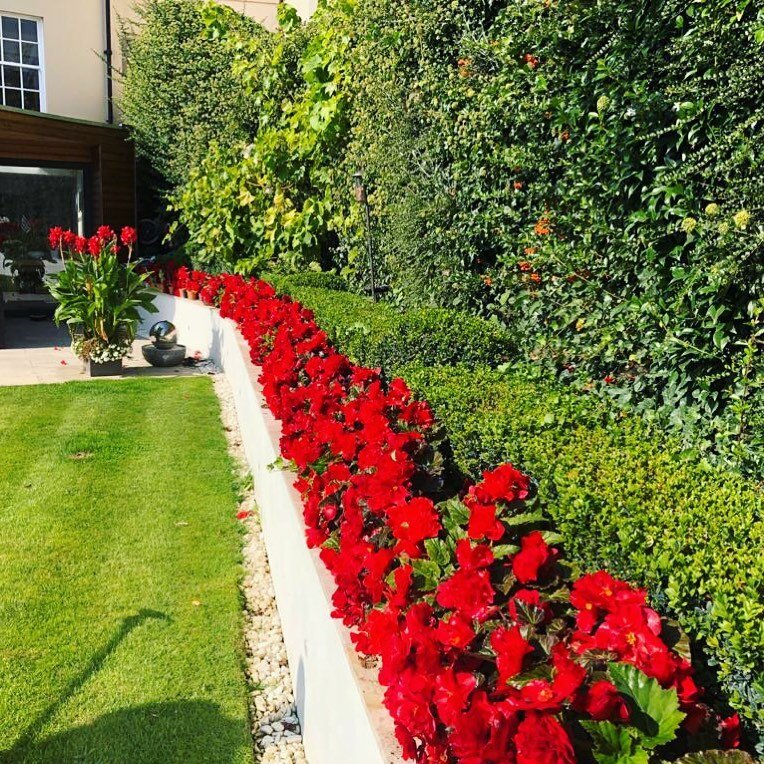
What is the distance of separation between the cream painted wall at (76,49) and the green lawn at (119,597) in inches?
378

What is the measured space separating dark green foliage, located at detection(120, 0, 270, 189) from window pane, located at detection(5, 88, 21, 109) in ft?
5.93

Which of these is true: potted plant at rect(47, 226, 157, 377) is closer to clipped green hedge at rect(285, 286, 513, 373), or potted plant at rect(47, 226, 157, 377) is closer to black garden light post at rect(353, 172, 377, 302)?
black garden light post at rect(353, 172, 377, 302)

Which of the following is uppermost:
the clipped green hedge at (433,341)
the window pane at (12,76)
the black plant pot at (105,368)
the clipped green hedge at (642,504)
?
the window pane at (12,76)

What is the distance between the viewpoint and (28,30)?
14.1m

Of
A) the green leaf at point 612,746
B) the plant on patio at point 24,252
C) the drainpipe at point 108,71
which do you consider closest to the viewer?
the green leaf at point 612,746

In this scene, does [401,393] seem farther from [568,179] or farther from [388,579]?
[568,179]

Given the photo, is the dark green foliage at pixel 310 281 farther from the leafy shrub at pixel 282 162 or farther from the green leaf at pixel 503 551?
the green leaf at pixel 503 551

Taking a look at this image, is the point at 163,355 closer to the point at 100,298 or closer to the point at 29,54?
the point at 100,298

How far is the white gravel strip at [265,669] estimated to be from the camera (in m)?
3.05

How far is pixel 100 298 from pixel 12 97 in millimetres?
7368

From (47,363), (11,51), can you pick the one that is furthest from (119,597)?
(11,51)

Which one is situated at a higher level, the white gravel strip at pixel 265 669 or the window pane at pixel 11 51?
the window pane at pixel 11 51

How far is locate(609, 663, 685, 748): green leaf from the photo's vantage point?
1.55 meters

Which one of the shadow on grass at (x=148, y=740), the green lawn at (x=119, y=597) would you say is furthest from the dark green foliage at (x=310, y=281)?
the shadow on grass at (x=148, y=740)
